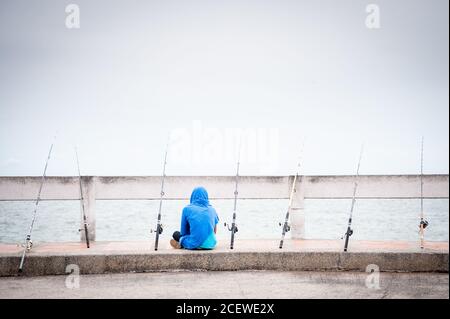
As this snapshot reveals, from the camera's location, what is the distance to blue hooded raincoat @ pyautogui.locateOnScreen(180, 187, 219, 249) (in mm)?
5848

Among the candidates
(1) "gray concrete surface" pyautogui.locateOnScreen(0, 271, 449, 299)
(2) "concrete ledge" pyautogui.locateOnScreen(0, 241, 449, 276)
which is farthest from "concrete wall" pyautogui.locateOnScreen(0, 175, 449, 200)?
(1) "gray concrete surface" pyautogui.locateOnScreen(0, 271, 449, 299)

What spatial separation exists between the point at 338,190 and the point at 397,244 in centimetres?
118

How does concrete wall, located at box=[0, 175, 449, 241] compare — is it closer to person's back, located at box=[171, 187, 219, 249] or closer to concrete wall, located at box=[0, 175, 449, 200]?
concrete wall, located at box=[0, 175, 449, 200]

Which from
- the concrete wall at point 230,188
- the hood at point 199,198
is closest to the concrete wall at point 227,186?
the concrete wall at point 230,188

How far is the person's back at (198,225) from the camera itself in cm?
585

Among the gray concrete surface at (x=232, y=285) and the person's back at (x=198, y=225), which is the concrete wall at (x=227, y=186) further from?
the gray concrete surface at (x=232, y=285)

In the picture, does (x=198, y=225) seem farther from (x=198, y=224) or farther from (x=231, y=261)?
(x=231, y=261)

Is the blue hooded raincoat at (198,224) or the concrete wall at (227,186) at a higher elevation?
the concrete wall at (227,186)

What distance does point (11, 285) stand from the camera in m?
4.95

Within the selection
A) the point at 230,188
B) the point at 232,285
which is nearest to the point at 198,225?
the point at 232,285

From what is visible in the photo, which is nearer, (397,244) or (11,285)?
(11,285)
